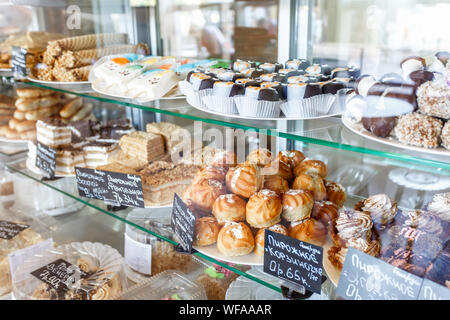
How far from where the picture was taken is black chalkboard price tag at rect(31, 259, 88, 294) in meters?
1.62

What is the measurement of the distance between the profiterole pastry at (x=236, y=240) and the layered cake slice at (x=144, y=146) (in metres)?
0.75

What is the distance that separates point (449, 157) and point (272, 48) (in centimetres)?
106

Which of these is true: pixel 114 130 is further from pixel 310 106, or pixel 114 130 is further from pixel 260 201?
pixel 310 106

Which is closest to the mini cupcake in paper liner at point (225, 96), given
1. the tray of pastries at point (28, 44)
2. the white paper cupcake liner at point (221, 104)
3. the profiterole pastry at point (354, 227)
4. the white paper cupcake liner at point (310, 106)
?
the white paper cupcake liner at point (221, 104)

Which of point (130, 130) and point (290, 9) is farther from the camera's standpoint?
point (130, 130)

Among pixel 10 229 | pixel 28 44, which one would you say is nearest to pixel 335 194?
pixel 10 229

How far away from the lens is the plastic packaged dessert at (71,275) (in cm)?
159

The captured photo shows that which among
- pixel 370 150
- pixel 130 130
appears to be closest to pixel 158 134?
pixel 130 130

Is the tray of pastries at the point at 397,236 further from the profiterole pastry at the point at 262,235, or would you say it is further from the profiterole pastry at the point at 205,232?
the profiterole pastry at the point at 205,232

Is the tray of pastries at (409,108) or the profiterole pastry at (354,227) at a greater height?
the tray of pastries at (409,108)

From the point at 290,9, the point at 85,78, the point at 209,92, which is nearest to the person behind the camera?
the point at 209,92

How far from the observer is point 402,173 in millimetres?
2012

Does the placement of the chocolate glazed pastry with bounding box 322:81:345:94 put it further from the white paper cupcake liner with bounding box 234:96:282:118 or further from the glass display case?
the white paper cupcake liner with bounding box 234:96:282:118
